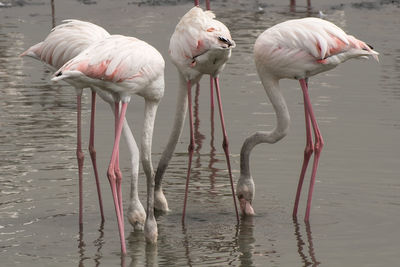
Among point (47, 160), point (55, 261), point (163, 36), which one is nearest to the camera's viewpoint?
point (55, 261)

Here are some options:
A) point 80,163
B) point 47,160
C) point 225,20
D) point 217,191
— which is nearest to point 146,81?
point 80,163

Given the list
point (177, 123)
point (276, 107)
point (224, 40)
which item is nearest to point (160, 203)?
point (177, 123)

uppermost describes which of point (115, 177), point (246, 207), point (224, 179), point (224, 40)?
point (224, 40)

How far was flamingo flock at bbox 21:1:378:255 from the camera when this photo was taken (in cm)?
641

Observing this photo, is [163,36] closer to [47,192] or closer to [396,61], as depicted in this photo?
[396,61]

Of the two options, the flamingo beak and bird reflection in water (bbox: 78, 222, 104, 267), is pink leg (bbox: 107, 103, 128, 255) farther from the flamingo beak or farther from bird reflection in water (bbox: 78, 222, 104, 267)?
the flamingo beak

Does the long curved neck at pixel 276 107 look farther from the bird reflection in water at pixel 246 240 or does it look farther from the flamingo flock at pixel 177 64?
the bird reflection in water at pixel 246 240

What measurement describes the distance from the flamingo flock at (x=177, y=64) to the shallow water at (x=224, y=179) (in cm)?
Result: 23

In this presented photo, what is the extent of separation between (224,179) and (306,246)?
1.96 meters

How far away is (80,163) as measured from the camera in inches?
283

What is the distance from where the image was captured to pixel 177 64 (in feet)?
23.9

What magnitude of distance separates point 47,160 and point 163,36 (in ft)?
28.3

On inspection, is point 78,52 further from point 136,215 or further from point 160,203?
point 160,203

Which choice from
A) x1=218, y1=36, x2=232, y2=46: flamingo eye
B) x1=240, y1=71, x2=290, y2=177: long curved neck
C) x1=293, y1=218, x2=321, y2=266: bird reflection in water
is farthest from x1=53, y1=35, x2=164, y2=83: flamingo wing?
x1=293, y1=218, x2=321, y2=266: bird reflection in water
